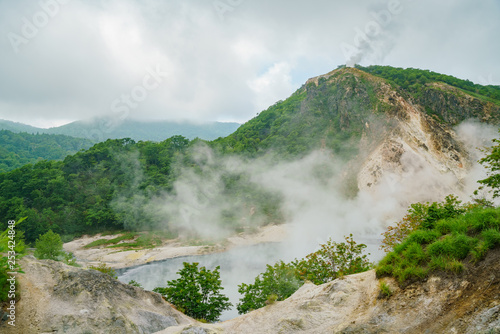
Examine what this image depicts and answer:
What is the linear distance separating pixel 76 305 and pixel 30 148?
519 feet

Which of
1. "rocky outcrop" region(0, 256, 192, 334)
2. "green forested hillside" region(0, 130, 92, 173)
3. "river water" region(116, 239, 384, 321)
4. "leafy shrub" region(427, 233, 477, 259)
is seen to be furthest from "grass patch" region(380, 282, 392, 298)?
"green forested hillside" region(0, 130, 92, 173)

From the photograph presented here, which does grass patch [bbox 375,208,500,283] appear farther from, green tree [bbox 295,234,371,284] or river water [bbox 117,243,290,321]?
river water [bbox 117,243,290,321]

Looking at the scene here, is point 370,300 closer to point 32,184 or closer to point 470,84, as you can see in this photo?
point 32,184

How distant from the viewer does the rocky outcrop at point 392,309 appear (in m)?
5.61

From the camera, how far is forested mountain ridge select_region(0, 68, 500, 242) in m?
53.9

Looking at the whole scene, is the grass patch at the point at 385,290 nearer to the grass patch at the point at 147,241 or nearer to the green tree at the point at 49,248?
the green tree at the point at 49,248

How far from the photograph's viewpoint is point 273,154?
2820 inches

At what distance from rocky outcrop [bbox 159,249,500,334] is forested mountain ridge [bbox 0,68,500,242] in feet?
151

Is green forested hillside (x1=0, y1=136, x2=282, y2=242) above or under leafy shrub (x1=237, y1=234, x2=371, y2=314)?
above

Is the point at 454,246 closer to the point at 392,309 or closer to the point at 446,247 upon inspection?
the point at 446,247

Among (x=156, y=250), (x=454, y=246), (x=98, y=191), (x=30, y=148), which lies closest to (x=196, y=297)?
(x=454, y=246)

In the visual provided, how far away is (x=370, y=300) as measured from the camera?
25.7 feet

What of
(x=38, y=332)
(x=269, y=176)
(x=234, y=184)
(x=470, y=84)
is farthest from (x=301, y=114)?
(x=38, y=332)

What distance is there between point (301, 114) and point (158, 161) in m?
44.9
